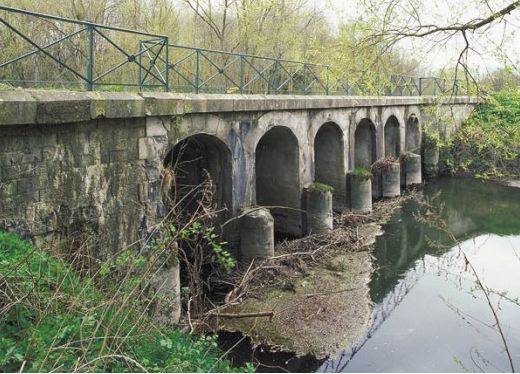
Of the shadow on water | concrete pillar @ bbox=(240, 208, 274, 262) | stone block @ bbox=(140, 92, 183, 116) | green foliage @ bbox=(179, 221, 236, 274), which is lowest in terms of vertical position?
the shadow on water

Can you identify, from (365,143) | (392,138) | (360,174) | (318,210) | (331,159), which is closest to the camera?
(318,210)

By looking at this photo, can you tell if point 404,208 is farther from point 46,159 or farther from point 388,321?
point 46,159

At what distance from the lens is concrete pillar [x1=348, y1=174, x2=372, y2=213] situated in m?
15.0

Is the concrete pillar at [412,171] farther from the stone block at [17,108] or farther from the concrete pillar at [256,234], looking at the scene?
the stone block at [17,108]

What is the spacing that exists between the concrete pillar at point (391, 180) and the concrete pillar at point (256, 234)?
840 centimetres

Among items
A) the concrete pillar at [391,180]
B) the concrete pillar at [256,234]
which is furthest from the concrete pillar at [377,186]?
the concrete pillar at [256,234]

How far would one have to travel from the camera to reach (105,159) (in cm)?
669

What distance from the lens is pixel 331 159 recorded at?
15516 mm

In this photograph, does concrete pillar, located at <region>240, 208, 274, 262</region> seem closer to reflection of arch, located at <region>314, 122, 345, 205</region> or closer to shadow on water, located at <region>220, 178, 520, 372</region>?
shadow on water, located at <region>220, 178, 520, 372</region>

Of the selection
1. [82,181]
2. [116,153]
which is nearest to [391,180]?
[116,153]

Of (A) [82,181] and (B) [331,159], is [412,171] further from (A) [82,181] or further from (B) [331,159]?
(A) [82,181]

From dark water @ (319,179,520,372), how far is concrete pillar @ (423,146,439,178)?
6362 millimetres

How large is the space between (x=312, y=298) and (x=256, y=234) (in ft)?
6.41

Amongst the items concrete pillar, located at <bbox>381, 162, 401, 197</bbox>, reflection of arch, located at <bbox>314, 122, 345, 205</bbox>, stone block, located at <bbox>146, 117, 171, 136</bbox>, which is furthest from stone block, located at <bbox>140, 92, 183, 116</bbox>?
concrete pillar, located at <bbox>381, 162, 401, 197</bbox>
